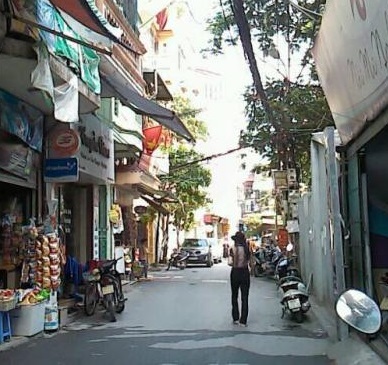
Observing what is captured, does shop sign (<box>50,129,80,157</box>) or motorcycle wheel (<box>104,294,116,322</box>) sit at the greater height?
shop sign (<box>50,129,80,157</box>)

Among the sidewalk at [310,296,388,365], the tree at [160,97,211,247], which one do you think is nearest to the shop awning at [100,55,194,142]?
the sidewalk at [310,296,388,365]

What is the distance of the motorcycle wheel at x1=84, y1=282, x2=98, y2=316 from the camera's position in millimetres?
12945

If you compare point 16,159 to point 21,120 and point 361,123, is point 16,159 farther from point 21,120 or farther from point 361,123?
point 361,123

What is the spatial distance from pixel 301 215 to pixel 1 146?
1037cm

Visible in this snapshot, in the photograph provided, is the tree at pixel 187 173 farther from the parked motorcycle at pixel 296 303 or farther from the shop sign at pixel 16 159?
the shop sign at pixel 16 159

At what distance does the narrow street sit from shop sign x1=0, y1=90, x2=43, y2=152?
10.5 ft

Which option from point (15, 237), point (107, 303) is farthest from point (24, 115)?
point (107, 303)

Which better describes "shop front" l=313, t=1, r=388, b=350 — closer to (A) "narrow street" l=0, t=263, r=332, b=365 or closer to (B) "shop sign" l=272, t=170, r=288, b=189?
(A) "narrow street" l=0, t=263, r=332, b=365

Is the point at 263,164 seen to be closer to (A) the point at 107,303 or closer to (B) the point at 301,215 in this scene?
(B) the point at 301,215

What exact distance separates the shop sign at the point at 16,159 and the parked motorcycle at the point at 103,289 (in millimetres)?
2224

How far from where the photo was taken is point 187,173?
38.4 metres

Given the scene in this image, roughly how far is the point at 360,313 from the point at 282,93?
52.9 ft

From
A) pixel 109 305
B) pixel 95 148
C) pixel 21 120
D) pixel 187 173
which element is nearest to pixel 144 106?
pixel 21 120

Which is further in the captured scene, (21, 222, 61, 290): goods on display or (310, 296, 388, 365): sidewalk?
(21, 222, 61, 290): goods on display
